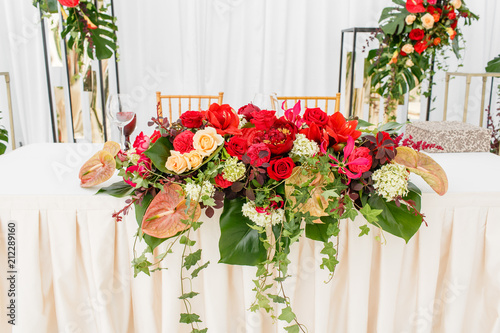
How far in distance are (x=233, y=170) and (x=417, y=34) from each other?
2270 mm

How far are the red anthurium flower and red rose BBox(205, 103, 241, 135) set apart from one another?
20cm

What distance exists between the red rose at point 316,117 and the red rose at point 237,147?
0.16 metres

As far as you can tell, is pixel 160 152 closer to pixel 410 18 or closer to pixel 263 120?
pixel 263 120

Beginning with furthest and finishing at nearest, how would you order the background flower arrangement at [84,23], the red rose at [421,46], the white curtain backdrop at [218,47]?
1. the white curtain backdrop at [218,47]
2. the red rose at [421,46]
3. the background flower arrangement at [84,23]

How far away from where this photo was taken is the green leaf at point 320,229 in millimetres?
863

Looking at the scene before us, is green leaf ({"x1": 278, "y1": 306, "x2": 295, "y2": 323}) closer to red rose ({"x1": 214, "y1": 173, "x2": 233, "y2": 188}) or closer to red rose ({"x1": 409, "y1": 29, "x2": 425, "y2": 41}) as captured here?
red rose ({"x1": 214, "y1": 173, "x2": 233, "y2": 188})

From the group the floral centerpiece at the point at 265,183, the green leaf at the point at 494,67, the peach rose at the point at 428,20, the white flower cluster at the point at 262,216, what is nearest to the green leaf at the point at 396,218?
the floral centerpiece at the point at 265,183

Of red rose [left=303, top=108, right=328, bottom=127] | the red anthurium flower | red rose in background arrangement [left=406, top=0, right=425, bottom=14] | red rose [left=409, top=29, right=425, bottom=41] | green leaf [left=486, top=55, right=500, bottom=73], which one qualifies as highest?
red rose in background arrangement [left=406, top=0, right=425, bottom=14]

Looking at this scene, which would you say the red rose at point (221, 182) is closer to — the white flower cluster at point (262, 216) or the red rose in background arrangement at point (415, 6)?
the white flower cluster at point (262, 216)

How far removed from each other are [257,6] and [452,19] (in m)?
1.53

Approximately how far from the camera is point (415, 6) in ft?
8.08

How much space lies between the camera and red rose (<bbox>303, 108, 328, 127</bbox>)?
88cm

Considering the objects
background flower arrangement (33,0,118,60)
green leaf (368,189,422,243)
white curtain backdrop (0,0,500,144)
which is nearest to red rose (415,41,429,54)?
white curtain backdrop (0,0,500,144)

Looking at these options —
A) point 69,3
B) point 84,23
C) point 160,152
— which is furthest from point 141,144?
point 84,23
